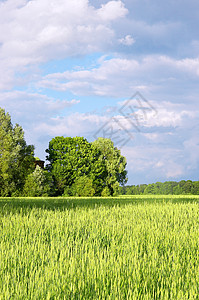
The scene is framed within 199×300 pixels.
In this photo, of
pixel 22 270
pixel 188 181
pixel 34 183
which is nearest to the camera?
pixel 22 270

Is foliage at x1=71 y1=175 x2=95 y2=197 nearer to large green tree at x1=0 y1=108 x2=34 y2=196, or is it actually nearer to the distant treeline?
large green tree at x1=0 y1=108 x2=34 y2=196

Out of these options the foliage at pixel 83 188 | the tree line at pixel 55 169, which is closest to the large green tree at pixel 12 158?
the tree line at pixel 55 169

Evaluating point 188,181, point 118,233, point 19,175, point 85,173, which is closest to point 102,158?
point 85,173

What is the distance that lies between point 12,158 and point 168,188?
23627mm

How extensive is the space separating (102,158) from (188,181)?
19.5 metres

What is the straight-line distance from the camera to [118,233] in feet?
15.1

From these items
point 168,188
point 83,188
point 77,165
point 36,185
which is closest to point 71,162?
point 77,165

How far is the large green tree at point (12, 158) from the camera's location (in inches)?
1177

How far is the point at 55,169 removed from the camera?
110 ft

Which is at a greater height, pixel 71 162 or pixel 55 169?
pixel 71 162

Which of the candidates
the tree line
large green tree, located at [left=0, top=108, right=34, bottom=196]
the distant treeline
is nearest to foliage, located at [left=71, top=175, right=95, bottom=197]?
the tree line

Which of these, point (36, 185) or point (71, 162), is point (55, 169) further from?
point (36, 185)

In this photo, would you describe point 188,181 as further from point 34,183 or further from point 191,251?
point 191,251

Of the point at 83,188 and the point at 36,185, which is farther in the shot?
the point at 83,188
